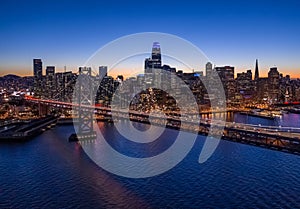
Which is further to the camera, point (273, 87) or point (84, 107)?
point (273, 87)

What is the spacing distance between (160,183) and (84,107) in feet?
22.8

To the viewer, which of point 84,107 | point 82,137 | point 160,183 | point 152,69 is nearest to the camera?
point 160,183

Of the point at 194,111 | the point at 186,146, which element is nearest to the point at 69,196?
the point at 186,146

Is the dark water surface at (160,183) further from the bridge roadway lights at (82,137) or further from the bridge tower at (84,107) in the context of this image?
the bridge tower at (84,107)

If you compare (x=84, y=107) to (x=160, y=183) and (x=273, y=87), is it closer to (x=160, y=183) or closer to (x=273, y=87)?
(x=160, y=183)

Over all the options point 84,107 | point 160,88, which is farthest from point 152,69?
point 84,107

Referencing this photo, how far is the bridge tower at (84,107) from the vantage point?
10.5 m

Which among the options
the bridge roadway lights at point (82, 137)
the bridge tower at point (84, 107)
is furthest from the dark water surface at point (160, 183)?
the bridge tower at point (84, 107)

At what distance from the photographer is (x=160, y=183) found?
226 inches

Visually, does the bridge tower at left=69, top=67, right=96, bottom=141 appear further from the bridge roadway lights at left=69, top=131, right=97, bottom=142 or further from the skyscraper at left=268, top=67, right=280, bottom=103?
the skyscraper at left=268, top=67, right=280, bottom=103

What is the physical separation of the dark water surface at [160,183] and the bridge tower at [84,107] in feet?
7.45

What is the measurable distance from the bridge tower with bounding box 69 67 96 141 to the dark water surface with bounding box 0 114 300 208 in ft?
7.45

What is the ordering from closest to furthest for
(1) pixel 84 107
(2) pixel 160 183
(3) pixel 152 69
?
(2) pixel 160 183 → (1) pixel 84 107 → (3) pixel 152 69

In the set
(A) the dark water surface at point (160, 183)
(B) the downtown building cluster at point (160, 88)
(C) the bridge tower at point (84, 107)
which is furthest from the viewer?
(B) the downtown building cluster at point (160, 88)
